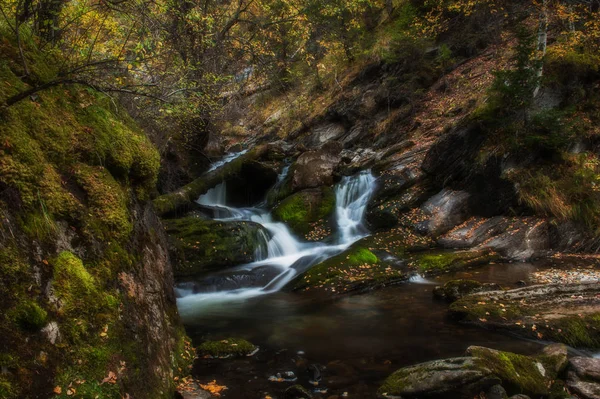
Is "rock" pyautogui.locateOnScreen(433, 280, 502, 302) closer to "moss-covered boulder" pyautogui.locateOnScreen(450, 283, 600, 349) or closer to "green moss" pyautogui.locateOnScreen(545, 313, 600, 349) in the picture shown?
"moss-covered boulder" pyautogui.locateOnScreen(450, 283, 600, 349)

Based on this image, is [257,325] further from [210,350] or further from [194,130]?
[194,130]

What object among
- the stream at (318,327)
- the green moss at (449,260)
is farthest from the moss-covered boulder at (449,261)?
the stream at (318,327)

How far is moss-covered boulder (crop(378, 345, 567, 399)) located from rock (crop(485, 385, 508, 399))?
0.01 metres

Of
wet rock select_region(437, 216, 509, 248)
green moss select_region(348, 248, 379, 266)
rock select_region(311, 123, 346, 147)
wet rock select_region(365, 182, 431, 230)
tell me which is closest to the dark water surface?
green moss select_region(348, 248, 379, 266)

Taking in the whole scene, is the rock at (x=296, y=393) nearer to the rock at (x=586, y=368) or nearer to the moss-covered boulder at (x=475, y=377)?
the moss-covered boulder at (x=475, y=377)

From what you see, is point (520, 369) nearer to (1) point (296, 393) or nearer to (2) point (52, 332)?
(1) point (296, 393)

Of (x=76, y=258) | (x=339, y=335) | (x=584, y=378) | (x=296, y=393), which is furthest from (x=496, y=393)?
(x=76, y=258)

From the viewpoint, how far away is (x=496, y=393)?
415 cm

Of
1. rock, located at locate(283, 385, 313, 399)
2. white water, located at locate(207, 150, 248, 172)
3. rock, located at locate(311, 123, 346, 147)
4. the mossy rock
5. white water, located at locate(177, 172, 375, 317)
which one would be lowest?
rock, located at locate(283, 385, 313, 399)

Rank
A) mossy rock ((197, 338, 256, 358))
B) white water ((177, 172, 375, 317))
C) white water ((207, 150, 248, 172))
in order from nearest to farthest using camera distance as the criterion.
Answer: mossy rock ((197, 338, 256, 358)) < white water ((177, 172, 375, 317)) < white water ((207, 150, 248, 172))

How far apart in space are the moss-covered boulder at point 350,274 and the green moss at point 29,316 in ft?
23.0

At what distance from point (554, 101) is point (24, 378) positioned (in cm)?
1492

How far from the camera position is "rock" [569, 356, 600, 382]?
4438 mm

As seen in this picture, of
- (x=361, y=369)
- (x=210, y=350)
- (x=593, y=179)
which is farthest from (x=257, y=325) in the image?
(x=593, y=179)
